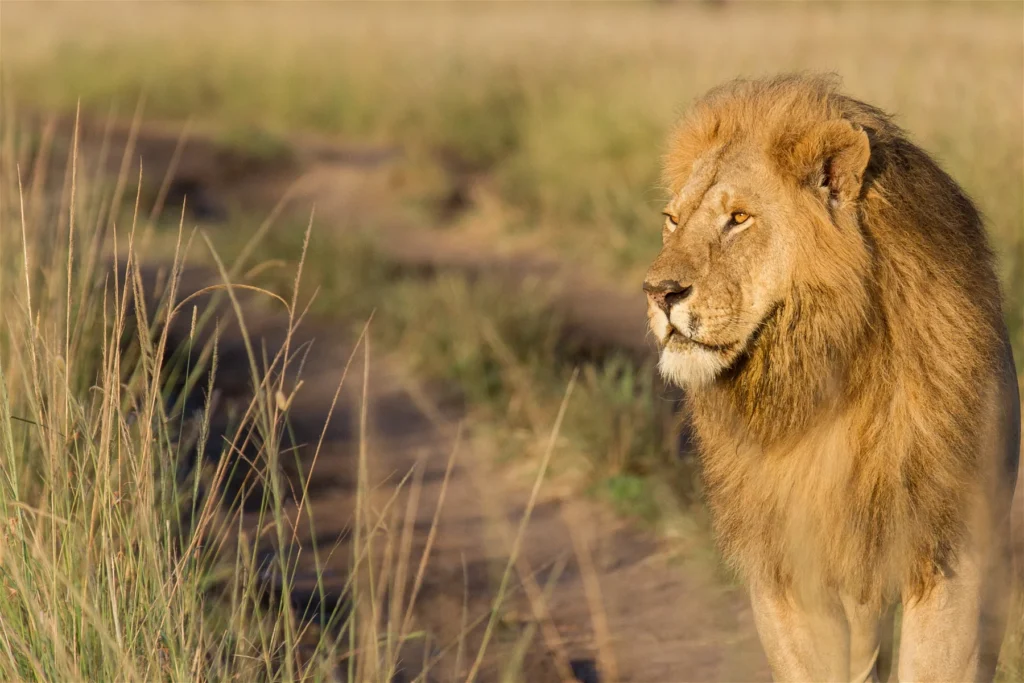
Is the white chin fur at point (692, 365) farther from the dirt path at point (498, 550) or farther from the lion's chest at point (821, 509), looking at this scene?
the dirt path at point (498, 550)

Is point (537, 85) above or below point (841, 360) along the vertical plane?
below

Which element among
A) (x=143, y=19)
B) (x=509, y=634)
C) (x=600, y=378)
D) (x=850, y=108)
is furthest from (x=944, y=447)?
(x=143, y=19)

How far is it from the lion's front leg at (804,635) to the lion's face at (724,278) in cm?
60

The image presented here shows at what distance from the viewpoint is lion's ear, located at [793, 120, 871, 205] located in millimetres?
2734

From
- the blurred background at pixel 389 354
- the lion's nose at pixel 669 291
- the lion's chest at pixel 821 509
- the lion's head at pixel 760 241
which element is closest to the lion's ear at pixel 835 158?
the lion's head at pixel 760 241

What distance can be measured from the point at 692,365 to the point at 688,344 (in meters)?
0.05

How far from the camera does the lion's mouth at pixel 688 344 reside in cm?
275

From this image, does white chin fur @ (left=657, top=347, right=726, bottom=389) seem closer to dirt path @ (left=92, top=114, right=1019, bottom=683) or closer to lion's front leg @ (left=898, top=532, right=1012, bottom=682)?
dirt path @ (left=92, top=114, right=1019, bottom=683)

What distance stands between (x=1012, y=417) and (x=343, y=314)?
197 inches

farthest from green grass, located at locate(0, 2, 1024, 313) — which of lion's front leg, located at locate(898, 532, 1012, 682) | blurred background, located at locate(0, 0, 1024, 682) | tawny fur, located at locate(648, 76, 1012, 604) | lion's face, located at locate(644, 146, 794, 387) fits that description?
lion's front leg, located at locate(898, 532, 1012, 682)

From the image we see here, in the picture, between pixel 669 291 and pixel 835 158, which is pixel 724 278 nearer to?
pixel 669 291

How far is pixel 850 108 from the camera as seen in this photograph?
2.96 m

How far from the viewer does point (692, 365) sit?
9.09ft

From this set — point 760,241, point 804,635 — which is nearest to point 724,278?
point 760,241
